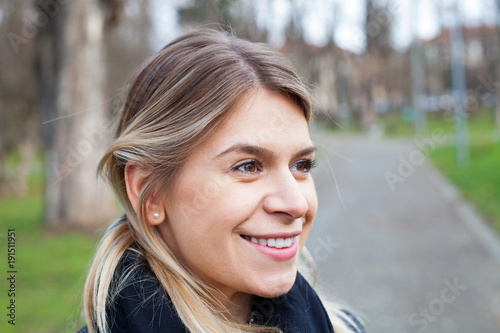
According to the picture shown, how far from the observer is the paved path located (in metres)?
5.63

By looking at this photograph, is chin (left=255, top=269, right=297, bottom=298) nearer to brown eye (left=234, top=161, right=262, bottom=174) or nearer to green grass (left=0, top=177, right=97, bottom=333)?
brown eye (left=234, top=161, right=262, bottom=174)

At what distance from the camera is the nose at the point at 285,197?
1583 mm

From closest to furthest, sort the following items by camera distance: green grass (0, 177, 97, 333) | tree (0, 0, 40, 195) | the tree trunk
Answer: green grass (0, 177, 97, 333)
the tree trunk
tree (0, 0, 40, 195)

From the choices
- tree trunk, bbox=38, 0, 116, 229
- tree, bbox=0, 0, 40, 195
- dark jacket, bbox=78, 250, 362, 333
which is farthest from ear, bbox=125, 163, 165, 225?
tree, bbox=0, 0, 40, 195

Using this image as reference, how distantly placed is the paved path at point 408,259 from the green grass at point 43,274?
2.90 metres

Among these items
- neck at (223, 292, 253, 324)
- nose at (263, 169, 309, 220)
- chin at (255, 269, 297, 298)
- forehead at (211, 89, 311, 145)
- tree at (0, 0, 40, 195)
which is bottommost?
tree at (0, 0, 40, 195)

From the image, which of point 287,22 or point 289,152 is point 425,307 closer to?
point 289,152

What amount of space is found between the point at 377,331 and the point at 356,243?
367 cm

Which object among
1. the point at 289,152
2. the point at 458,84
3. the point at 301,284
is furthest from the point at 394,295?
the point at 458,84

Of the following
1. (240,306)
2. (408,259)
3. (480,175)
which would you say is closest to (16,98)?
(408,259)

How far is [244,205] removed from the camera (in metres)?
1.57

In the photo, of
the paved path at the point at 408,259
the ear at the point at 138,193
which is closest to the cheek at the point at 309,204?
the ear at the point at 138,193

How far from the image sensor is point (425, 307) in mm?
5863

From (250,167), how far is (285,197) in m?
0.14
